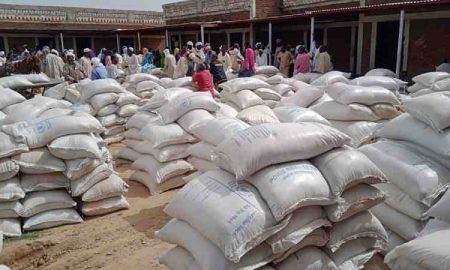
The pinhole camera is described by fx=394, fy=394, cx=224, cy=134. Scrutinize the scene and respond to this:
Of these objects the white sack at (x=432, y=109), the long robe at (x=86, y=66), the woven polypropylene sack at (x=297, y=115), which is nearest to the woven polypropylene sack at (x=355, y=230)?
the white sack at (x=432, y=109)

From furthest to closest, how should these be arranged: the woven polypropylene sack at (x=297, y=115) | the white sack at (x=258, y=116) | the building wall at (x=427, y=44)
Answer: the building wall at (x=427, y=44), the white sack at (x=258, y=116), the woven polypropylene sack at (x=297, y=115)

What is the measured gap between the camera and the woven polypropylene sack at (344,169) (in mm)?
2340

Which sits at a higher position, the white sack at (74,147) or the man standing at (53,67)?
the man standing at (53,67)

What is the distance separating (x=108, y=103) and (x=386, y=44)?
338 inches

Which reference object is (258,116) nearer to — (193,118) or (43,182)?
(193,118)

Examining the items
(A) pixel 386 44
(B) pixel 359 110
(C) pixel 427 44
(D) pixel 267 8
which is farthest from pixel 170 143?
(D) pixel 267 8

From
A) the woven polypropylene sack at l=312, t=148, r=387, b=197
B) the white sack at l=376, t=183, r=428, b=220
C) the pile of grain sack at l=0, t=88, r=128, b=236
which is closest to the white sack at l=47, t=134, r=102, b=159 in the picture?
the pile of grain sack at l=0, t=88, r=128, b=236

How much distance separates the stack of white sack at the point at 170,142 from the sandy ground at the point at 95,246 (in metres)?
0.62

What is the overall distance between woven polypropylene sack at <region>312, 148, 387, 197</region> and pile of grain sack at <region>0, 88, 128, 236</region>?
2279mm

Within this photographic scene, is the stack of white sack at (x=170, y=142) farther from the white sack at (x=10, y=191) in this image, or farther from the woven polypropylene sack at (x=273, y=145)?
the woven polypropylene sack at (x=273, y=145)

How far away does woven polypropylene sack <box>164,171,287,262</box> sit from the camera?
6.73 feet

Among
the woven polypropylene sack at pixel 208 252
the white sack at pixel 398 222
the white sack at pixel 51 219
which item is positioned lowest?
the white sack at pixel 51 219

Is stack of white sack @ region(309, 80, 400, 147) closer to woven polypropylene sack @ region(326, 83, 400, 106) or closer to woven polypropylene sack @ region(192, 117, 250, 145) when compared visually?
woven polypropylene sack @ region(326, 83, 400, 106)

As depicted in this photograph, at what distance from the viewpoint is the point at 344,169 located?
7.82 ft
